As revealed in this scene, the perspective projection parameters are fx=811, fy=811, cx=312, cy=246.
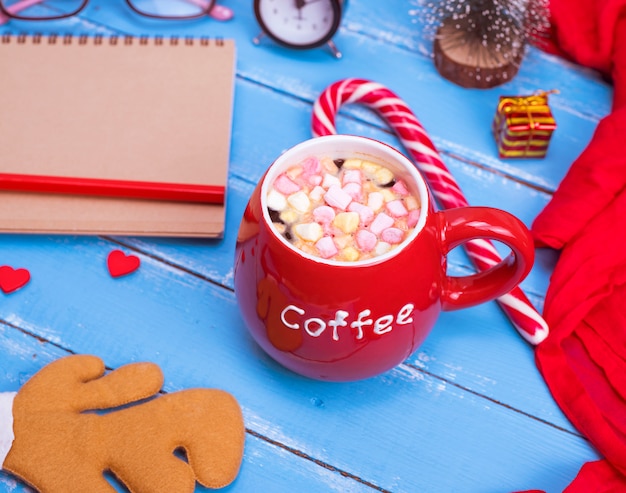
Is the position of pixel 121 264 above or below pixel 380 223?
below

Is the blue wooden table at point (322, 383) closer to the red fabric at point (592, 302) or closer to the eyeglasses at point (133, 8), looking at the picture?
the red fabric at point (592, 302)

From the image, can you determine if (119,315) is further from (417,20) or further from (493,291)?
(417,20)

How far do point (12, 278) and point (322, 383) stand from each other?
37 centimetres

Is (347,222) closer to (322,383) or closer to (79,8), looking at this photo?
(322,383)

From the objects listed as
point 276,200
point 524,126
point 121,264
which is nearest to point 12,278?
point 121,264

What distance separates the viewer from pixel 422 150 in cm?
100

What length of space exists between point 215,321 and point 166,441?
6.3 inches

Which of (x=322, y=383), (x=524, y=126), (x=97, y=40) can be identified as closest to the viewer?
(x=322, y=383)

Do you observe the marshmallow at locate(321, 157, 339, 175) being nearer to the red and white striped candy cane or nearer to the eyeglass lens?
the red and white striped candy cane

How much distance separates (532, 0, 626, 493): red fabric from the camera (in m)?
0.83

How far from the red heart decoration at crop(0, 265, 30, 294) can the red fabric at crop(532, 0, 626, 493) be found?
1.92ft

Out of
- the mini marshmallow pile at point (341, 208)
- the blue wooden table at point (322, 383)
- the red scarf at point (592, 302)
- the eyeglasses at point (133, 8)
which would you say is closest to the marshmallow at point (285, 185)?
the mini marshmallow pile at point (341, 208)

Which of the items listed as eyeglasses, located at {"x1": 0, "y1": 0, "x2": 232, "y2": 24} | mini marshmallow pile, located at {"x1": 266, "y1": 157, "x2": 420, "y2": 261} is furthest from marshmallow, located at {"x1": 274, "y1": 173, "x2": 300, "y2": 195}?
eyeglasses, located at {"x1": 0, "y1": 0, "x2": 232, "y2": 24}

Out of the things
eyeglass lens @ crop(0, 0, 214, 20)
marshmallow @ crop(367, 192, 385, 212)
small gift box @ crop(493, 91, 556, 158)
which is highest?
marshmallow @ crop(367, 192, 385, 212)
